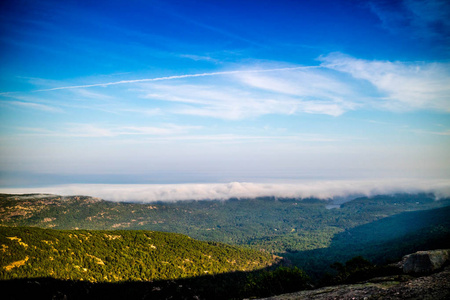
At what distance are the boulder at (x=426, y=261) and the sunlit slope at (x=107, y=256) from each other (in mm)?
110335

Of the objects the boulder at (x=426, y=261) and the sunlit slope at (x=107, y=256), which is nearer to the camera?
the boulder at (x=426, y=261)

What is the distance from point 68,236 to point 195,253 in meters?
84.0

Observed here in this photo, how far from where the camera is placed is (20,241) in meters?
98.2

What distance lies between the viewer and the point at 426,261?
2727cm

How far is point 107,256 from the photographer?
12250 centimetres

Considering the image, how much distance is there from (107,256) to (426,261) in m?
137

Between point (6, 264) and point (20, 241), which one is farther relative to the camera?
point (20, 241)

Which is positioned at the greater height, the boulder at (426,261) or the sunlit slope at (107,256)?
the boulder at (426,261)

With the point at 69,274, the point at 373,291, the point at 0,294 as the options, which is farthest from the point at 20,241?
the point at 373,291

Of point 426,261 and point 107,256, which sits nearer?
point 426,261

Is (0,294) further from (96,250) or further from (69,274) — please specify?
(96,250)

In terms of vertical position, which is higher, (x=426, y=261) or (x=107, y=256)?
(x=426, y=261)

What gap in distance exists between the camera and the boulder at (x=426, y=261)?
86.9 feet

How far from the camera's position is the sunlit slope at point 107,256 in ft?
295
